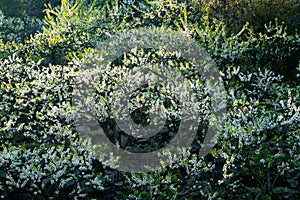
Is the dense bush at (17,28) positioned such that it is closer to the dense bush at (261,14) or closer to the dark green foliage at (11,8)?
the dark green foliage at (11,8)

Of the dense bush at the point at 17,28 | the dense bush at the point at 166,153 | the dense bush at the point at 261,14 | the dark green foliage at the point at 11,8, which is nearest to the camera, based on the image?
the dense bush at the point at 166,153

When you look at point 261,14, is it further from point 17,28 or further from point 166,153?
point 17,28

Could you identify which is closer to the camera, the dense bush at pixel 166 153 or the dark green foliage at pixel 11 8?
the dense bush at pixel 166 153

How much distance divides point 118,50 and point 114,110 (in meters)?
2.89

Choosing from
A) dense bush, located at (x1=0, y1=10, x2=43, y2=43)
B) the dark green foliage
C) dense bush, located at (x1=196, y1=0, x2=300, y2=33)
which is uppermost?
dense bush, located at (x1=196, y1=0, x2=300, y2=33)

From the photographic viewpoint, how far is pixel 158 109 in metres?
6.03

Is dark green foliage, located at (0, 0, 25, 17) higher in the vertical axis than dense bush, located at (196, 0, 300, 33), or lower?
lower

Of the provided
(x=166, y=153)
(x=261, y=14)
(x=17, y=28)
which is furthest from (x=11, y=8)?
(x=166, y=153)

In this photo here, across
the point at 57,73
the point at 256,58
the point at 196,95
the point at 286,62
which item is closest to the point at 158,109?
the point at 196,95

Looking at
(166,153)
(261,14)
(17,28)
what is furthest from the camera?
(17,28)

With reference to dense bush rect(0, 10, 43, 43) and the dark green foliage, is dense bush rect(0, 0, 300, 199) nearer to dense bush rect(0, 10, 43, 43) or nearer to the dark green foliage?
dense bush rect(0, 10, 43, 43)

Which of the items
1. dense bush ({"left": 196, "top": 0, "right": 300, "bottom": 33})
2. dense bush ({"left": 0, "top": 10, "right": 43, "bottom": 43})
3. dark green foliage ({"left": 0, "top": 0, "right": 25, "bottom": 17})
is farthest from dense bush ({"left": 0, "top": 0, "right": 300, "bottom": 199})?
dark green foliage ({"left": 0, "top": 0, "right": 25, "bottom": 17})

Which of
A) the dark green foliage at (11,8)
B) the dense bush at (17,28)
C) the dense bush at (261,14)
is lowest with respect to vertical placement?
the dense bush at (17,28)

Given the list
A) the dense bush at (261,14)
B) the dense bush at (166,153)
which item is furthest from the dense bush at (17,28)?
the dense bush at (261,14)
